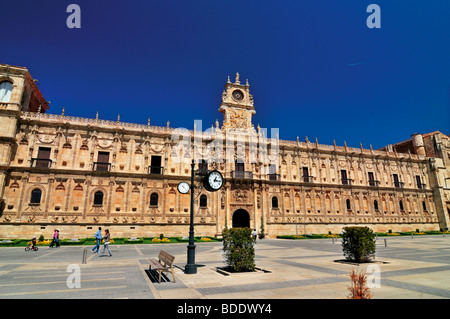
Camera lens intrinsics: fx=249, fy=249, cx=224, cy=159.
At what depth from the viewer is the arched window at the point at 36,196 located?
25664mm

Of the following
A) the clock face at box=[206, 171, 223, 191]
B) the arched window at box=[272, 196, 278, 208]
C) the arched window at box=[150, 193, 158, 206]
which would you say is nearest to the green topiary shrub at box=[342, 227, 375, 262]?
the clock face at box=[206, 171, 223, 191]

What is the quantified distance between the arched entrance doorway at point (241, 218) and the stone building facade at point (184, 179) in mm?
138

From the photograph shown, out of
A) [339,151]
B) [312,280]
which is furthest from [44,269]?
[339,151]

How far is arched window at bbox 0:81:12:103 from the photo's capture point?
26.3 meters

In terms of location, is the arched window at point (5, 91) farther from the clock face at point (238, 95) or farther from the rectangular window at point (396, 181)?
the rectangular window at point (396, 181)

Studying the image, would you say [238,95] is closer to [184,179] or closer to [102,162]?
[184,179]

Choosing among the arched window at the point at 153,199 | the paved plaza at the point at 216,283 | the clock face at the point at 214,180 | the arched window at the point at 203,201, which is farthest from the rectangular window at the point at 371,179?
the clock face at the point at 214,180

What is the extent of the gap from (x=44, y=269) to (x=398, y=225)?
47.2 meters

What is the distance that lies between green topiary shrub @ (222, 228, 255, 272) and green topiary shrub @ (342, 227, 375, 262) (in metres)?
5.24

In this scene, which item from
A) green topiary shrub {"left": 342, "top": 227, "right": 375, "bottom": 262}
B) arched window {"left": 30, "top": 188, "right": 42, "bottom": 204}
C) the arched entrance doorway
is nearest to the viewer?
green topiary shrub {"left": 342, "top": 227, "right": 375, "bottom": 262}

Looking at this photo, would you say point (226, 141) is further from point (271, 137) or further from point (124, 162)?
point (124, 162)

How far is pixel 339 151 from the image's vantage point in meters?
40.3

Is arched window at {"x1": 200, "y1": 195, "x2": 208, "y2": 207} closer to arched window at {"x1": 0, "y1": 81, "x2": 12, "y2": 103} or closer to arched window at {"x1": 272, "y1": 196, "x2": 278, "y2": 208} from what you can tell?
arched window at {"x1": 272, "y1": 196, "x2": 278, "y2": 208}

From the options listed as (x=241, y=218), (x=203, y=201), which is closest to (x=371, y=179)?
(x=241, y=218)
